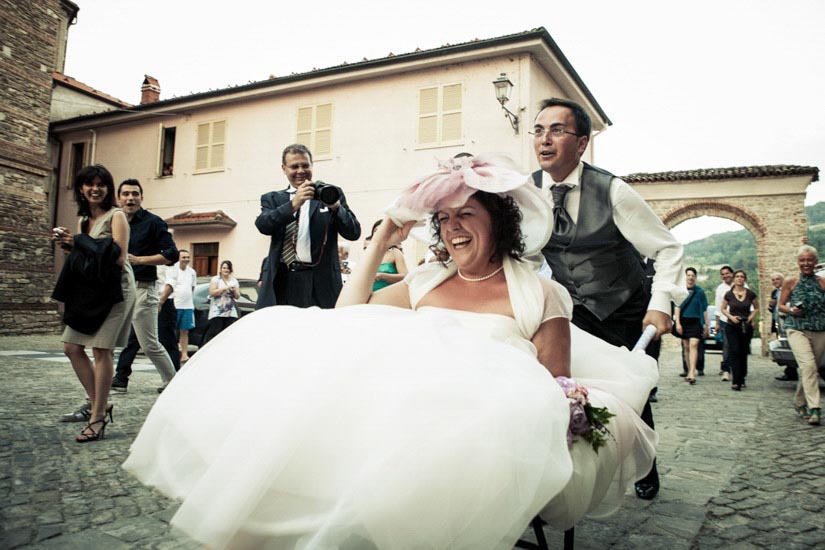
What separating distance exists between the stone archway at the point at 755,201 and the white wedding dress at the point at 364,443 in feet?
65.1

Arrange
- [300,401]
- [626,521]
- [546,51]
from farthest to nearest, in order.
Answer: [546,51]
[626,521]
[300,401]

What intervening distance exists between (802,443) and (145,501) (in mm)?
5137

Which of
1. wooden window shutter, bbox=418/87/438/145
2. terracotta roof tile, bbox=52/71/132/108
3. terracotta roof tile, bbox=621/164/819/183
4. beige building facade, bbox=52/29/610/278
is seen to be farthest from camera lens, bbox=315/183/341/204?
terracotta roof tile, bbox=52/71/132/108

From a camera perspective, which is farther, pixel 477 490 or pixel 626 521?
pixel 626 521

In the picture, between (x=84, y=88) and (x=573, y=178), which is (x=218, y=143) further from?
(x=573, y=178)

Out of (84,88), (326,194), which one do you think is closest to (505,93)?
(326,194)

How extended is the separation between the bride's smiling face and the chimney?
83.0 feet

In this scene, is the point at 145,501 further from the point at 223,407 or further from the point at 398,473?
the point at 398,473

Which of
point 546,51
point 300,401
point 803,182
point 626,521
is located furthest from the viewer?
point 803,182

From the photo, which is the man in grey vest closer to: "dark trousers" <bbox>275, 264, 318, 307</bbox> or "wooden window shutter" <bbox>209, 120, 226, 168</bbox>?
"dark trousers" <bbox>275, 264, 318, 307</bbox>

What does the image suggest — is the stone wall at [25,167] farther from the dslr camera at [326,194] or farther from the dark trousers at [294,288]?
the dslr camera at [326,194]

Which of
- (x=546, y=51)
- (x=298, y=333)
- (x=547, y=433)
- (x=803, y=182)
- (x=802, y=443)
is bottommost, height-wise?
(x=802, y=443)

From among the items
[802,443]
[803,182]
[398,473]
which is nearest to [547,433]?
[398,473]

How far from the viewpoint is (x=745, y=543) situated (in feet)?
8.55
